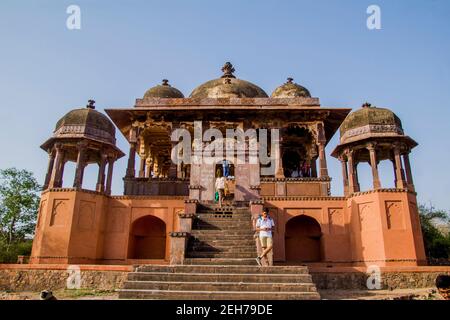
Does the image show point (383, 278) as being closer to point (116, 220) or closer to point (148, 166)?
point (116, 220)

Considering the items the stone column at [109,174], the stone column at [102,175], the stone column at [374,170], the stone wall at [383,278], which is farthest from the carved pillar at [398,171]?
the stone column at [102,175]

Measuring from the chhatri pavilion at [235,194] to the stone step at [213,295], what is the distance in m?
4.31

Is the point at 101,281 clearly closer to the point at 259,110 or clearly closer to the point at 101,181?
the point at 101,181

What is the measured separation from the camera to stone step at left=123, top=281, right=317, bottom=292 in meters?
7.98

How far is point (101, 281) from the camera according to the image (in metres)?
11.5

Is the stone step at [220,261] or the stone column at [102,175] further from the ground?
the stone column at [102,175]

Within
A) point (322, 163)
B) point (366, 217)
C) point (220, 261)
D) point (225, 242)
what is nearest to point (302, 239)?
point (366, 217)

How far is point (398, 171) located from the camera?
16.6m

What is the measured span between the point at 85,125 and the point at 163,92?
773 centimetres

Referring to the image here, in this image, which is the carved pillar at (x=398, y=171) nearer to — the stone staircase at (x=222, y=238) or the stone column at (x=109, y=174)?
the stone staircase at (x=222, y=238)

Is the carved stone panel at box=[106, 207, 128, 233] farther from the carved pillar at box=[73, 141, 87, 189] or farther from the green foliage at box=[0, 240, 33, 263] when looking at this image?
the green foliage at box=[0, 240, 33, 263]

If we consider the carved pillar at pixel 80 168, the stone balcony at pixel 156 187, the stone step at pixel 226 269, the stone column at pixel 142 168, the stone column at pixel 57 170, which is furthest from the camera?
the stone column at pixel 142 168

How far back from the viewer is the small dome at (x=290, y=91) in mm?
23406
